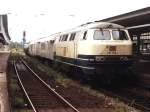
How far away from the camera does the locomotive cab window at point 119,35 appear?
19594mm

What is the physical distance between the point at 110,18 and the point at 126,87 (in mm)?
6787

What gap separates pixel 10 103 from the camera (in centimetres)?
1380

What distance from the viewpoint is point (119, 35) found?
1970 centimetres

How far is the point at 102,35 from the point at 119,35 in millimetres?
801

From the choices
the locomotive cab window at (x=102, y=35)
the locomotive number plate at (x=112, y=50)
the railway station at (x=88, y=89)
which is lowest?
the railway station at (x=88, y=89)

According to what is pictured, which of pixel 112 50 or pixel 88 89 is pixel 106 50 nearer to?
pixel 112 50

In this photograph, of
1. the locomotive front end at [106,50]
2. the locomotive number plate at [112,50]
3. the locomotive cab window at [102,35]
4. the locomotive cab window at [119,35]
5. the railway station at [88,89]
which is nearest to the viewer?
the railway station at [88,89]

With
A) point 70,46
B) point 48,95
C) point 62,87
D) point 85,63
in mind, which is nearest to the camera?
point 48,95

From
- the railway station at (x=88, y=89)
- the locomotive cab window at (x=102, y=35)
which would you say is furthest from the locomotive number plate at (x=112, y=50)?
the locomotive cab window at (x=102, y=35)

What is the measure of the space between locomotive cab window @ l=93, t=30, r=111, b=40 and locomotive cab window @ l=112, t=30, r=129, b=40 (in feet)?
0.91

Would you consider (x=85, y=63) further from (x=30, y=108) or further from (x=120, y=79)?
(x=30, y=108)

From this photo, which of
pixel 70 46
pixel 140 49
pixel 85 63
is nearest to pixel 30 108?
pixel 85 63

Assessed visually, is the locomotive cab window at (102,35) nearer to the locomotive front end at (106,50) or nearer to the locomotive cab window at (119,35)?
the locomotive front end at (106,50)

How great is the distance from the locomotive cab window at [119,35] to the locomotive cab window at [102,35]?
0.28 m
